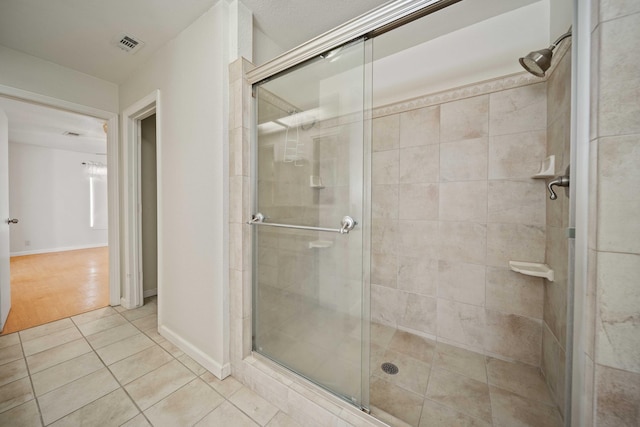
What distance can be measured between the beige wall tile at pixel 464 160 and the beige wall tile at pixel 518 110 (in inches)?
5.0

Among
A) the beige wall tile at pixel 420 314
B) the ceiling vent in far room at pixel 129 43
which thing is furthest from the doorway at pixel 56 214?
the beige wall tile at pixel 420 314

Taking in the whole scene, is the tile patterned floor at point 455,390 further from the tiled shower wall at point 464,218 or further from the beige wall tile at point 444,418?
the tiled shower wall at point 464,218

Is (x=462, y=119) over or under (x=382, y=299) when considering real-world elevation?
over

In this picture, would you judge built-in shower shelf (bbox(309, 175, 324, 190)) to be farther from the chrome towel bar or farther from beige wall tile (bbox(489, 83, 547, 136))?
beige wall tile (bbox(489, 83, 547, 136))

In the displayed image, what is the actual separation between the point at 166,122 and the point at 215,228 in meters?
1.07

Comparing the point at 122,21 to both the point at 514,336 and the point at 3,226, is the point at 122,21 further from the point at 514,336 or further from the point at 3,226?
the point at 514,336

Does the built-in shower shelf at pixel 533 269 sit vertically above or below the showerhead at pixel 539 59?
below

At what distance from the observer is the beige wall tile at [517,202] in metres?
1.48

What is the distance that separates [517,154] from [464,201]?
436 millimetres

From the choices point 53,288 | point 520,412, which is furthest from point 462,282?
point 53,288

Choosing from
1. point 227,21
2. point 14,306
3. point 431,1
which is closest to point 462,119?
point 431,1

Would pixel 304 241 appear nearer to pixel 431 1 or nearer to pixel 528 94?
pixel 431 1

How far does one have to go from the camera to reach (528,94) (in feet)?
4.88

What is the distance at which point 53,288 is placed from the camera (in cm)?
292
